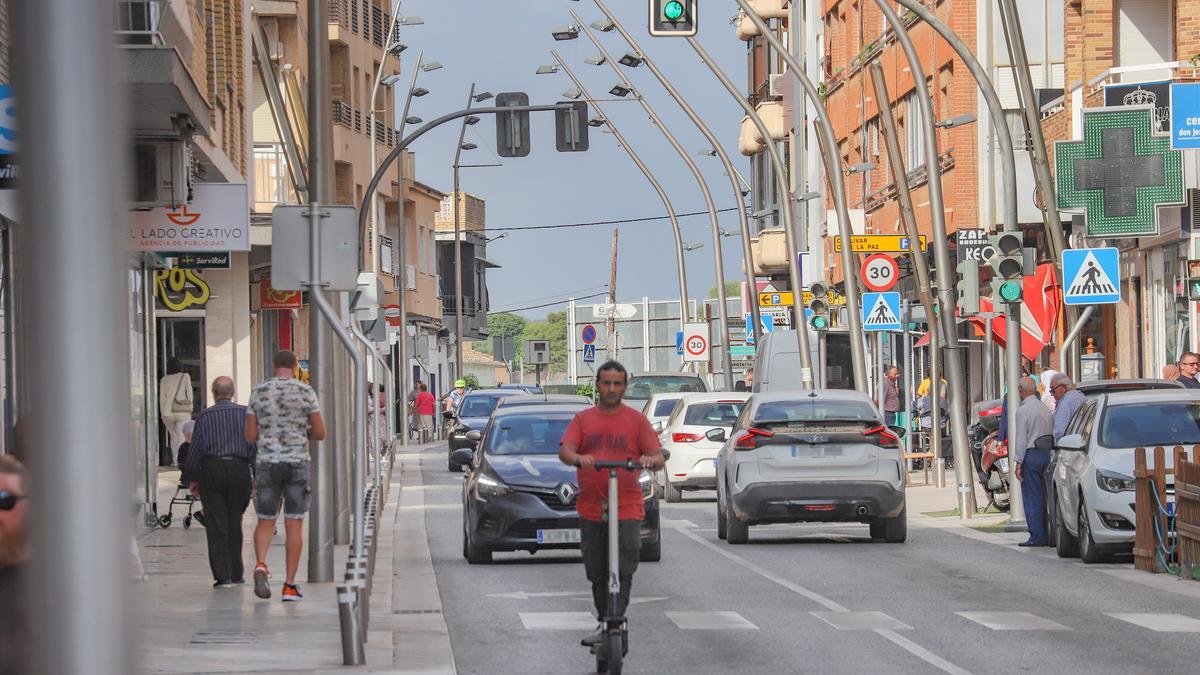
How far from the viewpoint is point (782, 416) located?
22859 millimetres

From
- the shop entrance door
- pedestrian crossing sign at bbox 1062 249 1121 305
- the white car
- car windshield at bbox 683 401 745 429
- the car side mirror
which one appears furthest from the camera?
the shop entrance door

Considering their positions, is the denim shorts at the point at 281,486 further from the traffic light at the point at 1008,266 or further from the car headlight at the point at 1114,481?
the traffic light at the point at 1008,266

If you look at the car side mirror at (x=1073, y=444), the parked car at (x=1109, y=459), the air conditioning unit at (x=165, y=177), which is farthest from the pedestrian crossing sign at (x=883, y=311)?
the air conditioning unit at (x=165, y=177)

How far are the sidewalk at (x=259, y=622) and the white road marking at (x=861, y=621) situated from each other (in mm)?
2706

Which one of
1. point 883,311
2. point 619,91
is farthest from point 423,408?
point 883,311

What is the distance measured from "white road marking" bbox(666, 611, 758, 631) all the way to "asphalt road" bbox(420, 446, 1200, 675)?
2 centimetres

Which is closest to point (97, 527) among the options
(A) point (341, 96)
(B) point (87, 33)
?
(B) point (87, 33)

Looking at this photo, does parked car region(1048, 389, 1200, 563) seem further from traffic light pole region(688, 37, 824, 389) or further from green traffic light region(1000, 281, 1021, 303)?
traffic light pole region(688, 37, 824, 389)

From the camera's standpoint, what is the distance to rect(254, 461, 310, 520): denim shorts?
1584 centimetres

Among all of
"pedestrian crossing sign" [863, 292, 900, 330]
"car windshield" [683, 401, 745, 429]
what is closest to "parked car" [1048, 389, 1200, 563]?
"car windshield" [683, 401, 745, 429]

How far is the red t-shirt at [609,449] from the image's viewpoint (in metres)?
12.2

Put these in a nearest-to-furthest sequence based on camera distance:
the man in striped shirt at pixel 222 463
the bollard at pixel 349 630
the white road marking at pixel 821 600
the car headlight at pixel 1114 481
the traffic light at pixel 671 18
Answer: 1. the bollard at pixel 349 630
2. the white road marking at pixel 821 600
3. the man in striped shirt at pixel 222 463
4. the car headlight at pixel 1114 481
5. the traffic light at pixel 671 18

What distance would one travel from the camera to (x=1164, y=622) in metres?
14.4

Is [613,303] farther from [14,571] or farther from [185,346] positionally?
[14,571]
